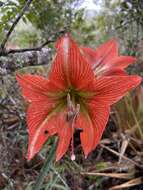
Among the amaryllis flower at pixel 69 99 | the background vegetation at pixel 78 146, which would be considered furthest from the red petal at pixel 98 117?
the background vegetation at pixel 78 146

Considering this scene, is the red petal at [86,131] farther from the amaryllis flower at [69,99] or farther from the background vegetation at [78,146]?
the background vegetation at [78,146]

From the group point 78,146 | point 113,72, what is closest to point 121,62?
point 113,72

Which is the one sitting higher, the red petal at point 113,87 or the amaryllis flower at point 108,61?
the amaryllis flower at point 108,61

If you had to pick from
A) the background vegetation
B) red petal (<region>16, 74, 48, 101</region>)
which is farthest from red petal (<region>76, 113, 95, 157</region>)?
the background vegetation

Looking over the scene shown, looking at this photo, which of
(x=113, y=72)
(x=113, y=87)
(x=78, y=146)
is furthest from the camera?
(x=78, y=146)

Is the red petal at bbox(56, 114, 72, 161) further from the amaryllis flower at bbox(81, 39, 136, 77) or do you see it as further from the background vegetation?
the background vegetation

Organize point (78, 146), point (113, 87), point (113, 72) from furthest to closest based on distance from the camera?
1. point (78, 146)
2. point (113, 72)
3. point (113, 87)

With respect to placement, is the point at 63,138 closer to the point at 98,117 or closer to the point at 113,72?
the point at 98,117

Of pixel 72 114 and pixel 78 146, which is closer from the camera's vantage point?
pixel 72 114
